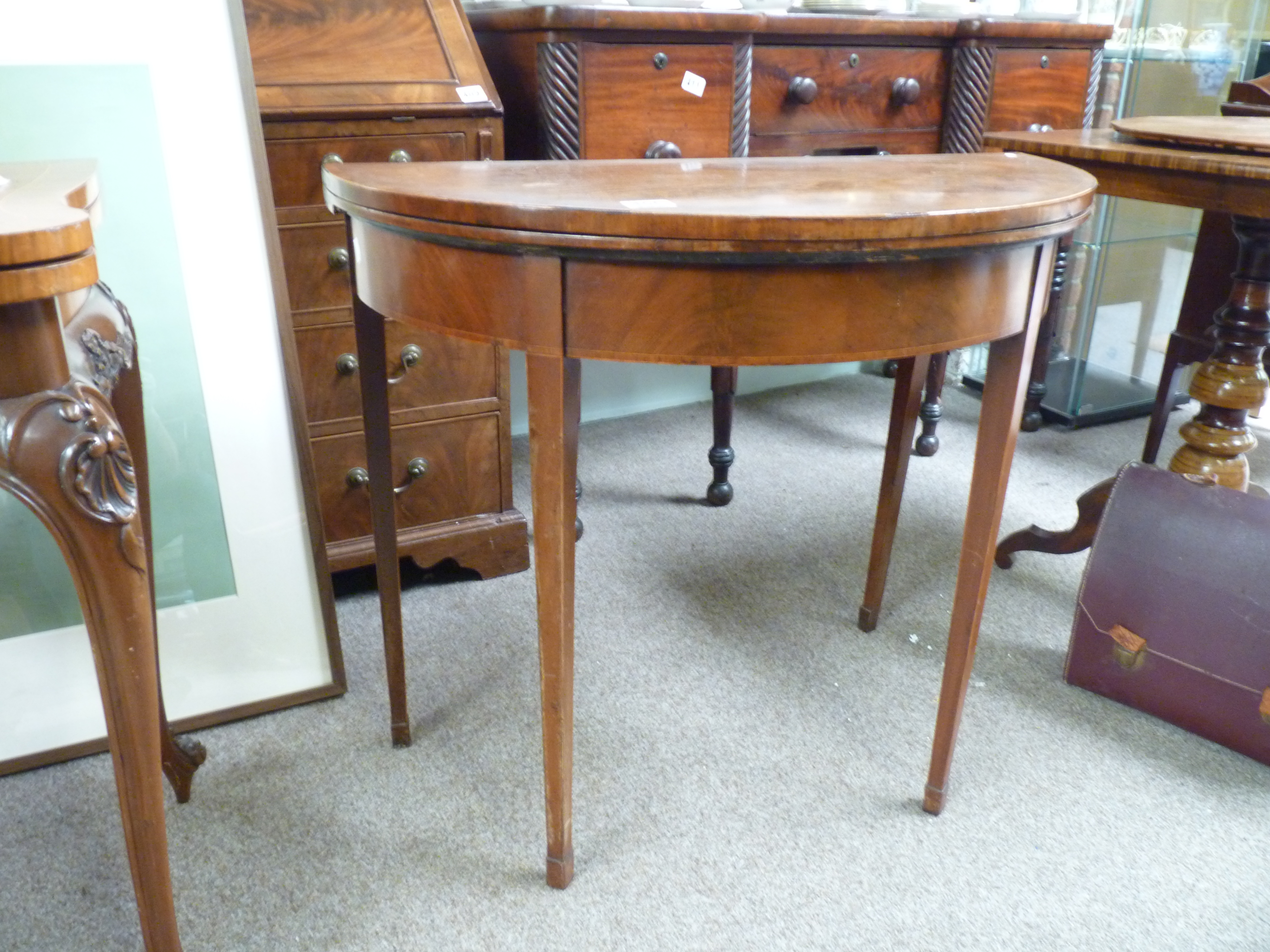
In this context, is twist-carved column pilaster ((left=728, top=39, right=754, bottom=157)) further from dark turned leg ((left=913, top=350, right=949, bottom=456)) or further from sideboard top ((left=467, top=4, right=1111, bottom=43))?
dark turned leg ((left=913, top=350, right=949, bottom=456))

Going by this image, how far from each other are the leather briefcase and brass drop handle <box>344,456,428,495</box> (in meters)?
1.03

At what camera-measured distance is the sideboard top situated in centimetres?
158

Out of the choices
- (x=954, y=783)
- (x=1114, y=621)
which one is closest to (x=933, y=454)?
(x=1114, y=621)

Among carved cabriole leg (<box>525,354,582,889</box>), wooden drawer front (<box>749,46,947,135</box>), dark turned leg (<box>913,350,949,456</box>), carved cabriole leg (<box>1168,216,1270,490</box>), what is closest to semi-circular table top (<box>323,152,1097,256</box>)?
carved cabriole leg (<box>525,354,582,889</box>)

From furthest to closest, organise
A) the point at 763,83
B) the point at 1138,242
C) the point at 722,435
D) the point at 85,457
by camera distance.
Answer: the point at 1138,242 < the point at 722,435 < the point at 763,83 < the point at 85,457

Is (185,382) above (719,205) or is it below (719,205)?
below

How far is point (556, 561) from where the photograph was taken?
98 centimetres

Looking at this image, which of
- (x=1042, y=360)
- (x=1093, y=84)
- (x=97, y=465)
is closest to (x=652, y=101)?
(x=1093, y=84)

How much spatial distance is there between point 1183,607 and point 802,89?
110 cm

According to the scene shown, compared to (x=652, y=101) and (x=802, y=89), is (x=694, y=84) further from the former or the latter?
(x=802, y=89)

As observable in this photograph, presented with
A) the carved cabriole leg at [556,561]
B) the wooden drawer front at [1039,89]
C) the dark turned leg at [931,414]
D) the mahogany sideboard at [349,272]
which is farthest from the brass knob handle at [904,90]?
the carved cabriole leg at [556,561]

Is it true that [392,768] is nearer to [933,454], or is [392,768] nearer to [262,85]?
[262,85]

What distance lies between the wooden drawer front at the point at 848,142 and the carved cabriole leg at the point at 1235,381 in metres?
0.58

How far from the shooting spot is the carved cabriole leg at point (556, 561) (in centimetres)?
91
